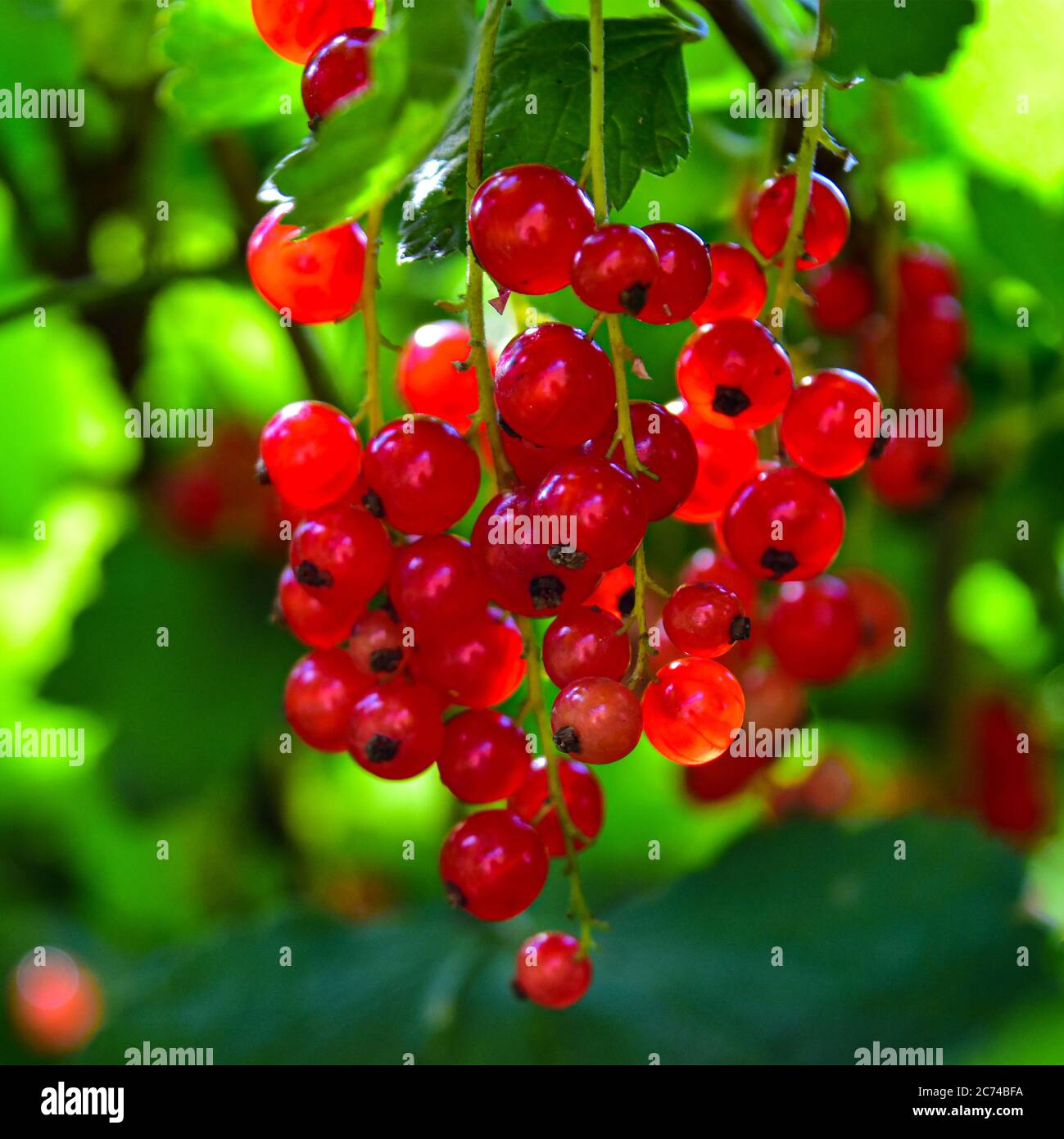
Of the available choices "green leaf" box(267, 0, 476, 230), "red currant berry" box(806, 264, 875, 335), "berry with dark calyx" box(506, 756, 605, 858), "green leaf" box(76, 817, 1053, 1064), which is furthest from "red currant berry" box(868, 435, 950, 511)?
"green leaf" box(267, 0, 476, 230)

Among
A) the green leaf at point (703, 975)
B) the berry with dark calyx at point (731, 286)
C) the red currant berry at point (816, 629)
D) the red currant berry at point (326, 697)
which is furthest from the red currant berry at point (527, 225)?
the green leaf at point (703, 975)

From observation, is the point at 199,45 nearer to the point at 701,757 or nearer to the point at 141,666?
the point at 701,757

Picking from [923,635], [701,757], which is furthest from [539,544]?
[923,635]

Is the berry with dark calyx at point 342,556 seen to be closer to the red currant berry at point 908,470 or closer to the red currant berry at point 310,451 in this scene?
the red currant berry at point 310,451

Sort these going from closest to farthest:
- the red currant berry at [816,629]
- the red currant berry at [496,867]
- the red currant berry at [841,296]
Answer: the red currant berry at [496,867] → the red currant berry at [816,629] → the red currant berry at [841,296]

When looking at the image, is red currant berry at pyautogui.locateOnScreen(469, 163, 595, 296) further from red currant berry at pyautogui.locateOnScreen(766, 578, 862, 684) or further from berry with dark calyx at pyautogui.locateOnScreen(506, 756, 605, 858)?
red currant berry at pyautogui.locateOnScreen(766, 578, 862, 684)
